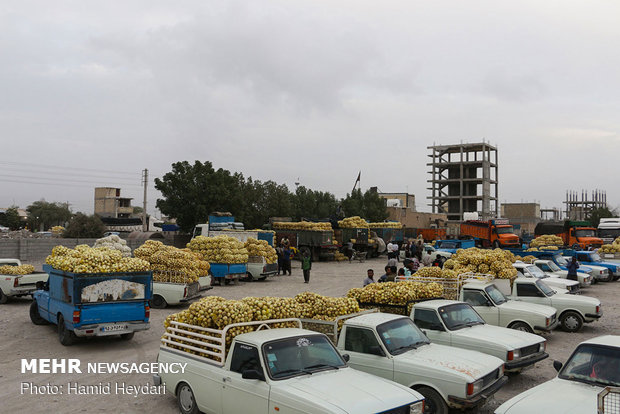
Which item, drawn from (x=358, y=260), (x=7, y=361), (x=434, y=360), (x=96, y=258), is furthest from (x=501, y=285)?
(x=358, y=260)

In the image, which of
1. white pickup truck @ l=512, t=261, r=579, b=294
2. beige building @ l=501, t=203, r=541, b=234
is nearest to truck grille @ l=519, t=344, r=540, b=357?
white pickup truck @ l=512, t=261, r=579, b=294

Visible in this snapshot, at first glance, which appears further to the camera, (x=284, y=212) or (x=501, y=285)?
(x=284, y=212)

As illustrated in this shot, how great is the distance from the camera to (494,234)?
41812 millimetres

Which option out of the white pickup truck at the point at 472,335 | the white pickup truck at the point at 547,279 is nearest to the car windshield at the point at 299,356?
the white pickup truck at the point at 472,335

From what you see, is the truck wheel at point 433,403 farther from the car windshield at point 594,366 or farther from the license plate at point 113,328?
the license plate at point 113,328

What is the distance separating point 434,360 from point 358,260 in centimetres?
3092

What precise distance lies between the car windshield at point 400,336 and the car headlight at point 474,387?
Answer: 1.14m

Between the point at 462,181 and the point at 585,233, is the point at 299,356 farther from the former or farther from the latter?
the point at 462,181

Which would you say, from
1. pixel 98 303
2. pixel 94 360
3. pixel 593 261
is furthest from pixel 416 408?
pixel 593 261

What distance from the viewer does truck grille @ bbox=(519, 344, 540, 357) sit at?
27.1 feet

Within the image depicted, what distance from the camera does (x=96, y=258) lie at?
1094cm

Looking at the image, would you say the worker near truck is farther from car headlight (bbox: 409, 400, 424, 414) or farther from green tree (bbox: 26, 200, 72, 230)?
green tree (bbox: 26, 200, 72, 230)

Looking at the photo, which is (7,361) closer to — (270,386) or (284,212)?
(270,386)

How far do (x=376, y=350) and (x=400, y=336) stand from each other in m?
0.52
